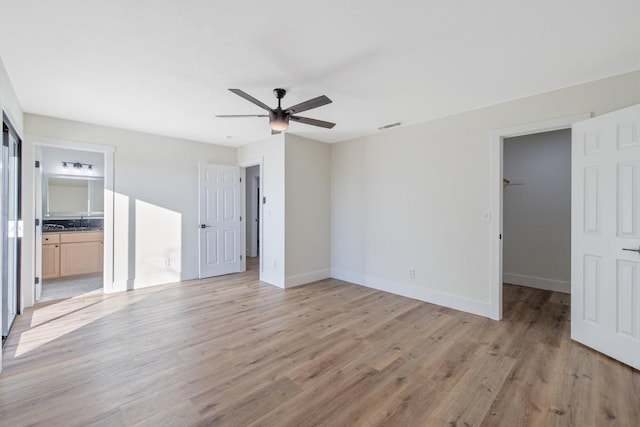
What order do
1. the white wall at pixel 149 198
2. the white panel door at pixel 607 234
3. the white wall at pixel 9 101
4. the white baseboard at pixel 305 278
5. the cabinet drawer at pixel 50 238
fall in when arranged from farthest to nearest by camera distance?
1. the cabinet drawer at pixel 50 238
2. the white baseboard at pixel 305 278
3. the white wall at pixel 149 198
4. the white wall at pixel 9 101
5. the white panel door at pixel 607 234

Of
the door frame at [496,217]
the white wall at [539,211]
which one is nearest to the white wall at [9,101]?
the door frame at [496,217]

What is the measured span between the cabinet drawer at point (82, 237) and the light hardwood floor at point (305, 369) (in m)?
1.99

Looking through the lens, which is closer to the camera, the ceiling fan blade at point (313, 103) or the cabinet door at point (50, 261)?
the ceiling fan blade at point (313, 103)

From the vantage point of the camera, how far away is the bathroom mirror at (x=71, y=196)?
18.3ft

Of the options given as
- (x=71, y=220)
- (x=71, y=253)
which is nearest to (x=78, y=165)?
(x=71, y=220)

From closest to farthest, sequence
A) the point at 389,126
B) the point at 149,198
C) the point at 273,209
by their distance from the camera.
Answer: the point at 389,126, the point at 149,198, the point at 273,209

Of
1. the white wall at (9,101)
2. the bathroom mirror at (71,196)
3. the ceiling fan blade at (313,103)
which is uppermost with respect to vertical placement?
the white wall at (9,101)

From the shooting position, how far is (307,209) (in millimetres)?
4973

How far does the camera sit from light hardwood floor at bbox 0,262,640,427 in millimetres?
1800

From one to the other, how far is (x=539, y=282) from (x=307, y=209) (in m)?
4.02

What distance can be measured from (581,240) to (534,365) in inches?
50.7

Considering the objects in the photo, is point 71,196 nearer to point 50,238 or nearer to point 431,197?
point 50,238

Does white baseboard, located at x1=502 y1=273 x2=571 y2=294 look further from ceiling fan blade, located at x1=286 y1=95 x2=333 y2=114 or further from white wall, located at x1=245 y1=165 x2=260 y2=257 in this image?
white wall, located at x1=245 y1=165 x2=260 y2=257

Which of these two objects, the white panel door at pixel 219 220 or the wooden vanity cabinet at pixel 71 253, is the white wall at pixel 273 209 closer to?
the white panel door at pixel 219 220
